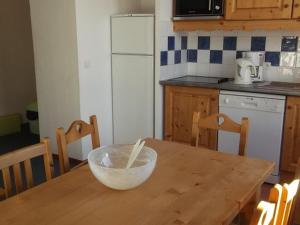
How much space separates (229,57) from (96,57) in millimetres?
1305

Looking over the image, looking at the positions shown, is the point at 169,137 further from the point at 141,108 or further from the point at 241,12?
the point at 241,12

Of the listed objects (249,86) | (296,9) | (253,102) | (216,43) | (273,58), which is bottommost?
(253,102)

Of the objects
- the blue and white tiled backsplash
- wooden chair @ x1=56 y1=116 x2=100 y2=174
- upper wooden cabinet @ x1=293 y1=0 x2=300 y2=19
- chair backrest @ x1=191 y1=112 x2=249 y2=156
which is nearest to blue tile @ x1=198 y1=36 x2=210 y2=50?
the blue and white tiled backsplash

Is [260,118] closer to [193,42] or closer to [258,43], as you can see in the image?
[258,43]

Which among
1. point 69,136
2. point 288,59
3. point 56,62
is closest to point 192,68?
point 288,59

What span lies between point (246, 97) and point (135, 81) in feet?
3.62

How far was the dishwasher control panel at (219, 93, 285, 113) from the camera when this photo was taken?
2.83m

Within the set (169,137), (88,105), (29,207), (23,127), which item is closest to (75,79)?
(88,105)

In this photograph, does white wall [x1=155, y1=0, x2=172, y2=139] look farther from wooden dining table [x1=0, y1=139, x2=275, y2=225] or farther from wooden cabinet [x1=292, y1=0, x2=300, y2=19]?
wooden dining table [x1=0, y1=139, x2=275, y2=225]

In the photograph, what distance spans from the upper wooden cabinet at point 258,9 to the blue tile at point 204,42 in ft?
1.77

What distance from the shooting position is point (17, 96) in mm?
4863

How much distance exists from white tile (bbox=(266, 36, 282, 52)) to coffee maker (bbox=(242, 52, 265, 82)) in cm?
9

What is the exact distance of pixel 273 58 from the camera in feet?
10.8

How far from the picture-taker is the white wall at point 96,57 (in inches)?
131
